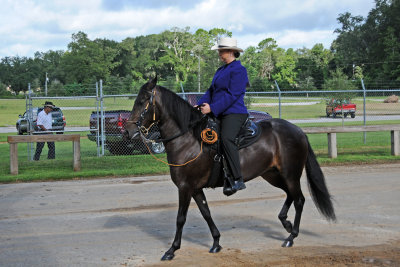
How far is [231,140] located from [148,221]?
245 cm

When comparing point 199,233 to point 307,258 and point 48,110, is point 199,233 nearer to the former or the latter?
point 307,258

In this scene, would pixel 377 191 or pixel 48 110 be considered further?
pixel 48 110

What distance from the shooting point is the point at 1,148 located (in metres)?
20.1

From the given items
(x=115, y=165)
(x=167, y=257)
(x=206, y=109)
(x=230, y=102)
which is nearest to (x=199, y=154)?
(x=206, y=109)

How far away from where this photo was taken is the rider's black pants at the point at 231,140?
5895 millimetres

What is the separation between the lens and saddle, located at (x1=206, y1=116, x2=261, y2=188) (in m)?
5.96

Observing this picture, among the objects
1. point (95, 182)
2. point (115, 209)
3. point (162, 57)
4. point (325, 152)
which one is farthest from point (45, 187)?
point (162, 57)

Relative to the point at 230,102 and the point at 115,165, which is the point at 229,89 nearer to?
the point at 230,102

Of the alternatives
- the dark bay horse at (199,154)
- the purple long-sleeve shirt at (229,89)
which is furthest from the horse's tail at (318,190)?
the purple long-sleeve shirt at (229,89)

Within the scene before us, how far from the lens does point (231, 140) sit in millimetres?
5910

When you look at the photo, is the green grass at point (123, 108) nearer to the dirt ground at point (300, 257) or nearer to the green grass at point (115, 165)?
the green grass at point (115, 165)

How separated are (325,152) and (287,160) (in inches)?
393

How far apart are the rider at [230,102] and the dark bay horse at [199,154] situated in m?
0.25

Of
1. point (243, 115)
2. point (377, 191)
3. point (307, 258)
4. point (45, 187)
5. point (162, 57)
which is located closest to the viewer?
point (307, 258)
